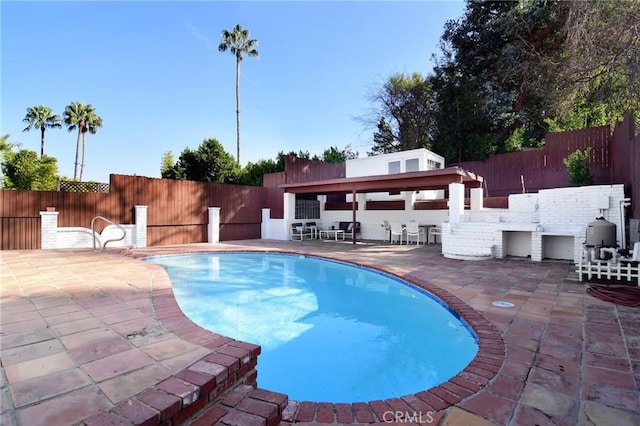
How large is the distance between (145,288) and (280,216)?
9.58 m

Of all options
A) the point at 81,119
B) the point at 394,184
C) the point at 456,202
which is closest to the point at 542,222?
the point at 456,202

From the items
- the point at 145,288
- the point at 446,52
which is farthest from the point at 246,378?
the point at 446,52

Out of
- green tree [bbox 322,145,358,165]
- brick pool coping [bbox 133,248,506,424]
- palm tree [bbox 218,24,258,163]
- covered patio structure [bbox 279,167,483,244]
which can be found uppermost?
palm tree [bbox 218,24,258,163]

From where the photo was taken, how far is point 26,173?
17359mm

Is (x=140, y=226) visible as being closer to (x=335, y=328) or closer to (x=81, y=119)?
(x=335, y=328)

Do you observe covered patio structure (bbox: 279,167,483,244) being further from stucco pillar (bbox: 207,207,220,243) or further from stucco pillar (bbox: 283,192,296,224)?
stucco pillar (bbox: 207,207,220,243)

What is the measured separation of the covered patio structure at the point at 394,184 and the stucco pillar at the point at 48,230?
7.40 metres

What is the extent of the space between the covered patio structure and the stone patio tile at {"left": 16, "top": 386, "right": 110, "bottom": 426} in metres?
8.35

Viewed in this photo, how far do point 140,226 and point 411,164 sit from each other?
35.3 ft

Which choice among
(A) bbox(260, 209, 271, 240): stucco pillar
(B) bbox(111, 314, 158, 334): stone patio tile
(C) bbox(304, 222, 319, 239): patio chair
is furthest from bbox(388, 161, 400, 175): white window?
(B) bbox(111, 314, 158, 334): stone patio tile

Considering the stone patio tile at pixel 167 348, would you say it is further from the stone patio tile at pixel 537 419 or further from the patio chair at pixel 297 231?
the patio chair at pixel 297 231

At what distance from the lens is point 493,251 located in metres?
7.33

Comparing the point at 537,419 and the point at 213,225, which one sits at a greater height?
the point at 213,225

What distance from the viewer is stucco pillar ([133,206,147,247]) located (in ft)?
33.2
